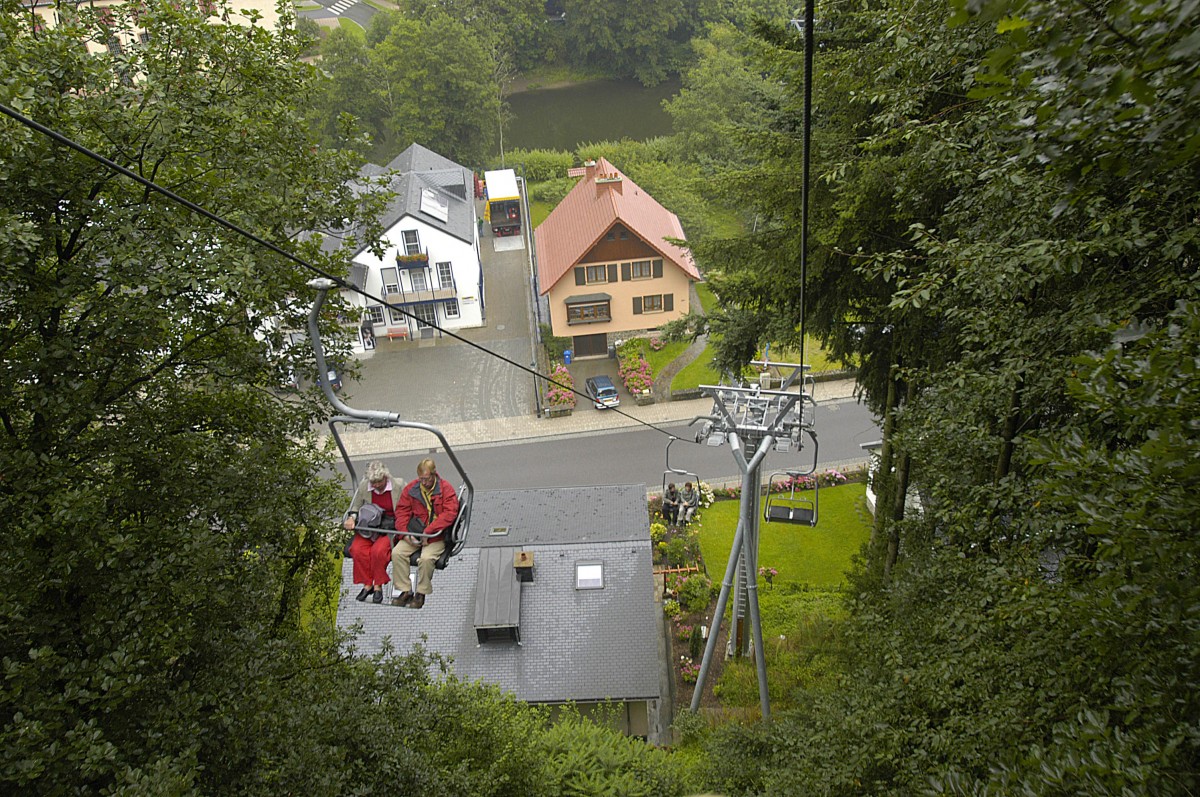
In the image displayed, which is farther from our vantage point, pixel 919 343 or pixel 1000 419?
pixel 919 343

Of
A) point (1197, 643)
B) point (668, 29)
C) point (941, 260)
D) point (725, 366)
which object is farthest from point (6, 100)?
point (668, 29)

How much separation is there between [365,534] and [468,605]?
7.24m

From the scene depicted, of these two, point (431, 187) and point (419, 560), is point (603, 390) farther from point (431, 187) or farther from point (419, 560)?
point (419, 560)

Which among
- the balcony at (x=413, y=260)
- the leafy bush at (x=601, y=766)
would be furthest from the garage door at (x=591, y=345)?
the leafy bush at (x=601, y=766)

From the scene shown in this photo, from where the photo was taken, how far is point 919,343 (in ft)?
41.4

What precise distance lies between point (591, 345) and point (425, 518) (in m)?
22.1

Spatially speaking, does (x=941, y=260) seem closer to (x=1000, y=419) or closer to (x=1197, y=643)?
(x=1000, y=419)

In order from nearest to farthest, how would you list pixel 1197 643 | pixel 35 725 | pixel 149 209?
pixel 1197 643 → pixel 35 725 → pixel 149 209

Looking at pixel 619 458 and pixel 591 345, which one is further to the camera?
pixel 591 345

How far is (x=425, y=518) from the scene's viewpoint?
9711mm

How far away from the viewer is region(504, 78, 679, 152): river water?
57.7 m

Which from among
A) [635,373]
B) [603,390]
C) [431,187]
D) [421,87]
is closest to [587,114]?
[421,87]

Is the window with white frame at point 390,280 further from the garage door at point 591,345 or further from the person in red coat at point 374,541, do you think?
the person in red coat at point 374,541

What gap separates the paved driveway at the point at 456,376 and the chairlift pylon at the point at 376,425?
743 inches
